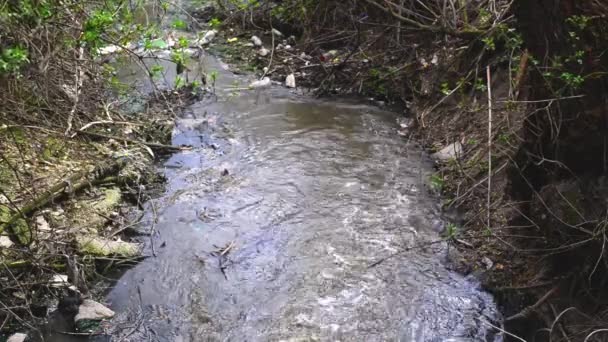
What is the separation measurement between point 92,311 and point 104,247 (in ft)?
1.74

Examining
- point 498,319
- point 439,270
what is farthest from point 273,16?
point 498,319

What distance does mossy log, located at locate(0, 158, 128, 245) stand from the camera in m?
3.14

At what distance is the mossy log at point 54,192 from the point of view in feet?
10.3

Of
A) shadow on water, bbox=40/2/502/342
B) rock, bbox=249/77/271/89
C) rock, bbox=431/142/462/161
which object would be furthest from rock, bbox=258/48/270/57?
rock, bbox=431/142/462/161

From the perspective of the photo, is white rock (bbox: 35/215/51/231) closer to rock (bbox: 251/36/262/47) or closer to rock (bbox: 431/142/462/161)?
rock (bbox: 431/142/462/161)

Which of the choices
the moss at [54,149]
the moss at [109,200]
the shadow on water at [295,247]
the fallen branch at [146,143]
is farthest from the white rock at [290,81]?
the moss at [54,149]

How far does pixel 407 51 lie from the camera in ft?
19.1

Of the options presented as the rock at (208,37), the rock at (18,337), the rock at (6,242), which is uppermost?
the rock at (6,242)

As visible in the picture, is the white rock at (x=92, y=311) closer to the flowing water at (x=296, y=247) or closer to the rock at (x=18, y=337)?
the flowing water at (x=296, y=247)

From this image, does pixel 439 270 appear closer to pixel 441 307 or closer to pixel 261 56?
pixel 441 307

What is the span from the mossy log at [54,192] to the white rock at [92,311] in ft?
1.50

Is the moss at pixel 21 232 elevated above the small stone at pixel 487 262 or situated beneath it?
elevated above

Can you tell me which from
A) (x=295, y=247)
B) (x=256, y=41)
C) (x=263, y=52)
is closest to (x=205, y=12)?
(x=256, y=41)

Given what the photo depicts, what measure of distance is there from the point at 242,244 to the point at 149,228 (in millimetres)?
657
